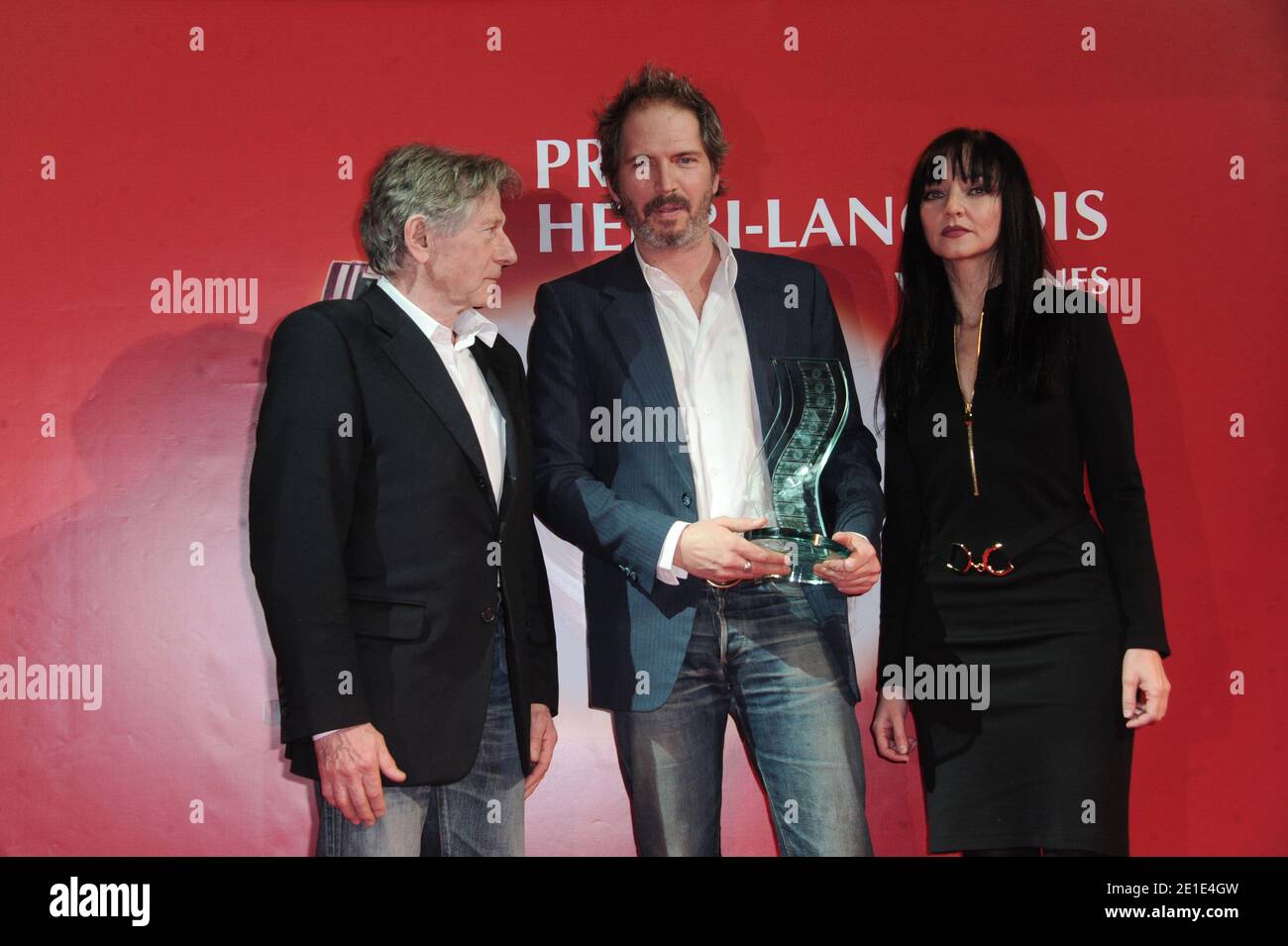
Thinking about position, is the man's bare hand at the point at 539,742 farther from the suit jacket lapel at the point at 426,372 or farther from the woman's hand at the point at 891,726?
the woman's hand at the point at 891,726

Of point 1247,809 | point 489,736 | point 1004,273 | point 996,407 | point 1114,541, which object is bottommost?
point 1247,809

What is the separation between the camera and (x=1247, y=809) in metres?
3.33

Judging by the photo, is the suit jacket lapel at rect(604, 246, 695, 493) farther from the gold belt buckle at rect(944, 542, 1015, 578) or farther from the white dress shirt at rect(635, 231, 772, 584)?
the gold belt buckle at rect(944, 542, 1015, 578)

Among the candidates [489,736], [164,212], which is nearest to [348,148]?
[164,212]

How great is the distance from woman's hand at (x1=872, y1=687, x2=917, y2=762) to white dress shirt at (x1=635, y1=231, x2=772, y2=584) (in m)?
0.61

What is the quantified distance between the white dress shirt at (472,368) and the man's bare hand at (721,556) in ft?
1.53

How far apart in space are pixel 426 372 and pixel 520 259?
88 cm

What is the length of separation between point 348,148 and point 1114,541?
2.38 m

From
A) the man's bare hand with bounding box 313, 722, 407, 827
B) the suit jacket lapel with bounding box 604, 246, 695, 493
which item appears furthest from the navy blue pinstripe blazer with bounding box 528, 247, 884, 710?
the man's bare hand with bounding box 313, 722, 407, 827

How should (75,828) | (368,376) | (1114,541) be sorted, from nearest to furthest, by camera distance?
(368,376), (1114,541), (75,828)

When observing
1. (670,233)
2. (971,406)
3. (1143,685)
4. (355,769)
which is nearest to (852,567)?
(971,406)

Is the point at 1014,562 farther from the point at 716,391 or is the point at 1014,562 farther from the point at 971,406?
the point at 716,391

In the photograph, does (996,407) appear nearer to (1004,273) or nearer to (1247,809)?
(1004,273)

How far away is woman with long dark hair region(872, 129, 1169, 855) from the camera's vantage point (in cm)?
282
